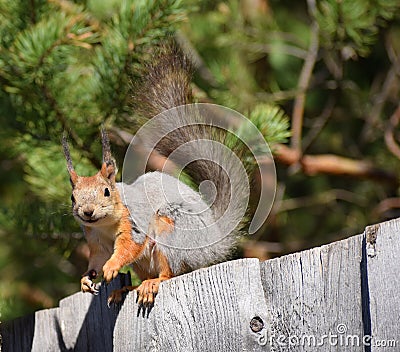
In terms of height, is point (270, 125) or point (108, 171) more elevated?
point (270, 125)

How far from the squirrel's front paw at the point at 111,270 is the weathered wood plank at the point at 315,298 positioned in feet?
1.28

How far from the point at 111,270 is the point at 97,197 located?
152 millimetres

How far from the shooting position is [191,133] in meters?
1.54

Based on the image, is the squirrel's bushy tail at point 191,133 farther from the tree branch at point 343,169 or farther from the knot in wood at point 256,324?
the tree branch at point 343,169

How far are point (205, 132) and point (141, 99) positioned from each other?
149 millimetres

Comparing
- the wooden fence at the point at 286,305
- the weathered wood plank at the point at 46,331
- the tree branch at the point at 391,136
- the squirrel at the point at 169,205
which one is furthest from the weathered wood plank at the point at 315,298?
the tree branch at the point at 391,136

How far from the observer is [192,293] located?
4.09ft

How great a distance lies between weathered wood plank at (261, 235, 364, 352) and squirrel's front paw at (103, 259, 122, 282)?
1.28ft

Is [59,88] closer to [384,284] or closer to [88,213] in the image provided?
[88,213]

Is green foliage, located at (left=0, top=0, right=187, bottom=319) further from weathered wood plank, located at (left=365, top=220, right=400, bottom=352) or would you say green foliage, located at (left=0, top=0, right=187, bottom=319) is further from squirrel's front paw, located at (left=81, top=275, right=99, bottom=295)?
weathered wood plank, located at (left=365, top=220, right=400, bottom=352)

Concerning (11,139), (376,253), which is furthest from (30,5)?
(376,253)

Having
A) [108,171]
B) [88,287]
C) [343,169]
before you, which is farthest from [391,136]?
[88,287]

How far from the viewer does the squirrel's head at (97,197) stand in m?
1.48

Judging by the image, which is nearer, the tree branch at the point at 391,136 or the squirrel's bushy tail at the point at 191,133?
the squirrel's bushy tail at the point at 191,133
